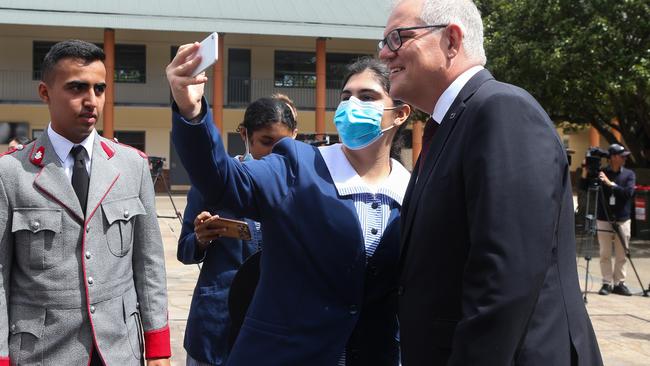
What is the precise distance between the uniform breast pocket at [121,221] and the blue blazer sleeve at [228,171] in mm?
534

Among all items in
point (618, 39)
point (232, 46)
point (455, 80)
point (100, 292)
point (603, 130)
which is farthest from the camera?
point (232, 46)

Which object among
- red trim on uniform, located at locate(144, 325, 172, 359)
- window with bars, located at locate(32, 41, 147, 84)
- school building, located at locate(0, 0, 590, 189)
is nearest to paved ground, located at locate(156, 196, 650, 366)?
red trim on uniform, located at locate(144, 325, 172, 359)

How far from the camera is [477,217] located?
5.66ft

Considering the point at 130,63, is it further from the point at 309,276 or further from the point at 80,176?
the point at 309,276

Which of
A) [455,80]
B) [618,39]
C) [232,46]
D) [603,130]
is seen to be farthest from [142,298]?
[232,46]

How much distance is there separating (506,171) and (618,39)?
44.0 ft

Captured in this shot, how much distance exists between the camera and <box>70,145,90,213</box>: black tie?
2.70 metres

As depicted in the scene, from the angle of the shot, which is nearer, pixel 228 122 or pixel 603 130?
pixel 603 130

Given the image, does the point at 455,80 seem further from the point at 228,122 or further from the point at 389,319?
the point at 228,122

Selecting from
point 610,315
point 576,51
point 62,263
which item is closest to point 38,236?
point 62,263

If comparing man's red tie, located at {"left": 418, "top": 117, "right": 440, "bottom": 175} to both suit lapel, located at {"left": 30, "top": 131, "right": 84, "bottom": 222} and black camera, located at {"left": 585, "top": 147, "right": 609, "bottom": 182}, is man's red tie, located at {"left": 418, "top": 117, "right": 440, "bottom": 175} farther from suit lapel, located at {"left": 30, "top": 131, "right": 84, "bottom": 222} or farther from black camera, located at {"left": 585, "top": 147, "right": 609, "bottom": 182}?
black camera, located at {"left": 585, "top": 147, "right": 609, "bottom": 182}

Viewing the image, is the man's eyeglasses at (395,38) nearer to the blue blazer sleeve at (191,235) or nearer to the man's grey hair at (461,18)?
the man's grey hair at (461,18)

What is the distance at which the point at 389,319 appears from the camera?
2545mm

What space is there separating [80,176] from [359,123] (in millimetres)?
1028
